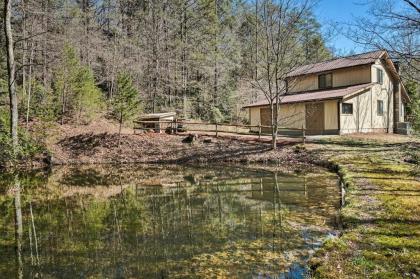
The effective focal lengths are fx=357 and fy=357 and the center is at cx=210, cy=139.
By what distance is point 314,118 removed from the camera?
30094mm

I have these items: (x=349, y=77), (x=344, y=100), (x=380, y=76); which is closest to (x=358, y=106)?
(x=344, y=100)

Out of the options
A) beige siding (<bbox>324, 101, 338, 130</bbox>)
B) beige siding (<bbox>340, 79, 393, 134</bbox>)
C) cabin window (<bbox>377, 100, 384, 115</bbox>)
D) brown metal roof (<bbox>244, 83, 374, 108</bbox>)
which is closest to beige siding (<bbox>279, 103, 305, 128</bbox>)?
brown metal roof (<bbox>244, 83, 374, 108</bbox>)

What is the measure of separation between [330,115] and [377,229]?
890 inches

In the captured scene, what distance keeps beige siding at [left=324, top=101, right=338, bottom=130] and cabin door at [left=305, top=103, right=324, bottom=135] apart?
439 millimetres

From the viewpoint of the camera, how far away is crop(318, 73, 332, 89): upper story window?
32875mm

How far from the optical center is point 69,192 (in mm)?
13867

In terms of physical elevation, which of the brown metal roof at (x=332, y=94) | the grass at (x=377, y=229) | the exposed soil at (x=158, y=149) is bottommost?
the grass at (x=377, y=229)

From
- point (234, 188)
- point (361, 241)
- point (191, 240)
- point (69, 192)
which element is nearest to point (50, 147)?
point (69, 192)

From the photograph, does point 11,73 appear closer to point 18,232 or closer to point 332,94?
point 18,232

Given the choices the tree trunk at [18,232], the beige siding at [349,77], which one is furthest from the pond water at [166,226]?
the beige siding at [349,77]

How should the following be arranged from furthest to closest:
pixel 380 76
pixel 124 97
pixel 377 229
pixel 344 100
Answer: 1. pixel 380 76
2. pixel 344 100
3. pixel 124 97
4. pixel 377 229

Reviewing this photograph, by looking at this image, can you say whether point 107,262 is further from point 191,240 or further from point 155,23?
point 155,23

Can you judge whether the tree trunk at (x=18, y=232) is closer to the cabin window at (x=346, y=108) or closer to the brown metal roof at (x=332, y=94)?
the brown metal roof at (x=332, y=94)

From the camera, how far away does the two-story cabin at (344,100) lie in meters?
28.7
